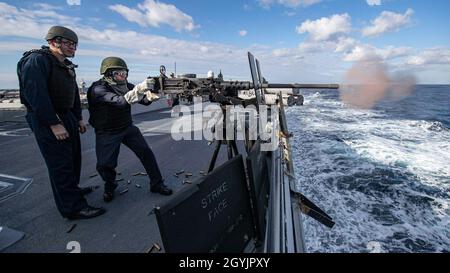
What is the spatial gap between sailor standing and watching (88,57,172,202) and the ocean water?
383 centimetres

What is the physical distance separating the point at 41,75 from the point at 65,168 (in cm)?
113

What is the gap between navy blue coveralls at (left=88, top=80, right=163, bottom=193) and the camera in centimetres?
364

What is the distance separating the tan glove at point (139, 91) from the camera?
3.36m

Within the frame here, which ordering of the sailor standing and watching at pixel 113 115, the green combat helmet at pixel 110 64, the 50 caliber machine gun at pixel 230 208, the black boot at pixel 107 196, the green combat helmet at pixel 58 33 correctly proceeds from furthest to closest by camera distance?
1. the black boot at pixel 107 196
2. the green combat helmet at pixel 110 64
3. the sailor standing and watching at pixel 113 115
4. the green combat helmet at pixel 58 33
5. the 50 caliber machine gun at pixel 230 208

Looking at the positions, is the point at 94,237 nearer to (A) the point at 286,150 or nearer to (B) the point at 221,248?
(B) the point at 221,248

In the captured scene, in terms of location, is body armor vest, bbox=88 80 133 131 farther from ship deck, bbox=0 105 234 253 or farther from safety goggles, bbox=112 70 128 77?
ship deck, bbox=0 105 234 253

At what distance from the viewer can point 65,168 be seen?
329 centimetres

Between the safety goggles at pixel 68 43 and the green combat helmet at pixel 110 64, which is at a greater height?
the safety goggles at pixel 68 43

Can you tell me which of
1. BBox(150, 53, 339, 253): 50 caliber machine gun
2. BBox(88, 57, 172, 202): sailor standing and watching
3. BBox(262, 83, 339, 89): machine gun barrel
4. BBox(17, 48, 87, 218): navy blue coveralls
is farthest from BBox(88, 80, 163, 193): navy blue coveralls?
BBox(262, 83, 339, 89): machine gun barrel

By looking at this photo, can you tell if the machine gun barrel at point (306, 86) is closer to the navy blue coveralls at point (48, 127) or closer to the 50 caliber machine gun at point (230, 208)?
the 50 caliber machine gun at point (230, 208)

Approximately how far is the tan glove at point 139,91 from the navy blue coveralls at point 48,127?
82 cm

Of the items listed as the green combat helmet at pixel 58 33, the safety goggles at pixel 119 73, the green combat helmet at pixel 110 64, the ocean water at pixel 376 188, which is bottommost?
the ocean water at pixel 376 188

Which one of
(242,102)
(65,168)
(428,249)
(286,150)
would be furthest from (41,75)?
(428,249)

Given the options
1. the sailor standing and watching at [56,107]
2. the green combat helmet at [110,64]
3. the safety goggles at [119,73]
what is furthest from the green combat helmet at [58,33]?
the safety goggles at [119,73]
